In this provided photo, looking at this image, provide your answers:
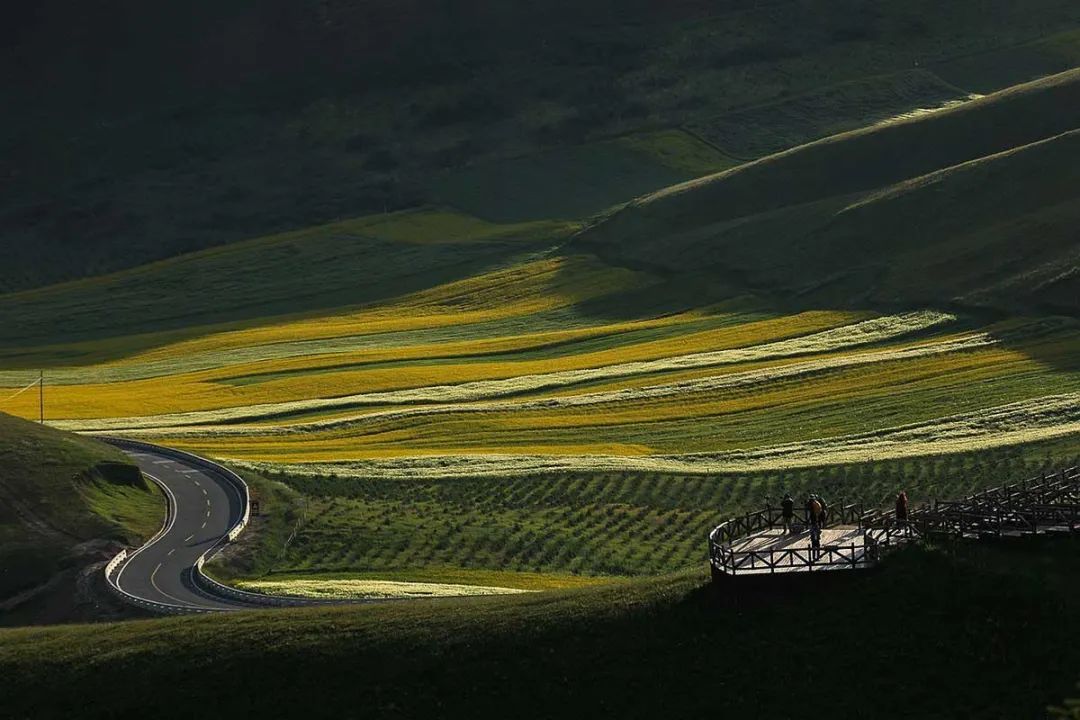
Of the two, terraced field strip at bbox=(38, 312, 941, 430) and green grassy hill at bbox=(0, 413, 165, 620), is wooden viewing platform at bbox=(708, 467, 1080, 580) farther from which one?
terraced field strip at bbox=(38, 312, 941, 430)

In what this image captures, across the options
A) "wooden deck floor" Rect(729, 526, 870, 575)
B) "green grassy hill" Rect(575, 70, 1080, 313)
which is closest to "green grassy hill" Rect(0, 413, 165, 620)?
"wooden deck floor" Rect(729, 526, 870, 575)

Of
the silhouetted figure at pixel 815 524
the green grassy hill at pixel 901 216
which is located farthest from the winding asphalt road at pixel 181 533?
Result: the green grassy hill at pixel 901 216

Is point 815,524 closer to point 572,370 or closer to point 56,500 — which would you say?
point 56,500

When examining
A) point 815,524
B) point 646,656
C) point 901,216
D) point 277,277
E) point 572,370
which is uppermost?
point 815,524

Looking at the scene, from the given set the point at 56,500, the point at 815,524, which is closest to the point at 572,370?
the point at 56,500

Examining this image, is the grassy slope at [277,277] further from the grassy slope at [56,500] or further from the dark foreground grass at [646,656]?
the dark foreground grass at [646,656]

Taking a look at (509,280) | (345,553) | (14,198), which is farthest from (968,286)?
(14,198)
